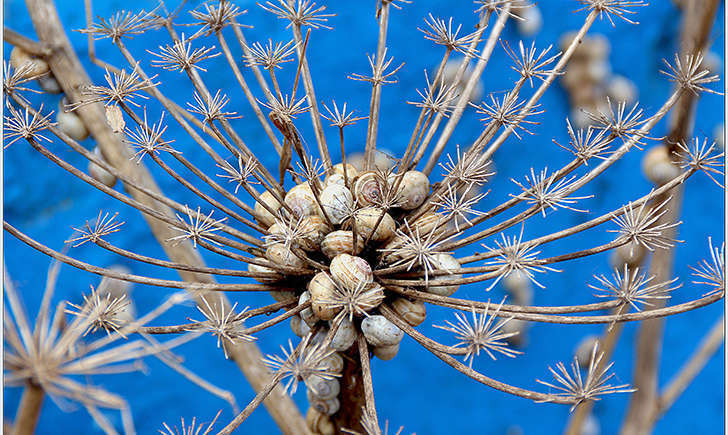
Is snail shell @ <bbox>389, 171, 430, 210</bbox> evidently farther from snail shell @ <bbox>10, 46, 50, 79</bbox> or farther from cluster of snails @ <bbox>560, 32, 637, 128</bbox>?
cluster of snails @ <bbox>560, 32, 637, 128</bbox>

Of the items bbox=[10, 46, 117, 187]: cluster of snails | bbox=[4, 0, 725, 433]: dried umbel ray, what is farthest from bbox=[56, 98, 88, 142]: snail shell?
bbox=[4, 0, 725, 433]: dried umbel ray

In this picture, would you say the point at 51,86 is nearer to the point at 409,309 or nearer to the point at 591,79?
the point at 409,309

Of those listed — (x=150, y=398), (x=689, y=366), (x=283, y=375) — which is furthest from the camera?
(x=150, y=398)

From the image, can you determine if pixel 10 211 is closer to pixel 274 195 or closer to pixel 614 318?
pixel 274 195

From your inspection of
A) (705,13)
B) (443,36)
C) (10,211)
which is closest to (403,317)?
(443,36)

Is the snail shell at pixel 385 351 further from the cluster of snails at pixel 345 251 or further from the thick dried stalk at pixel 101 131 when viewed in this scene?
the thick dried stalk at pixel 101 131

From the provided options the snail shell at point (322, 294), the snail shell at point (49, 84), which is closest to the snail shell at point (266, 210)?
the snail shell at point (322, 294)

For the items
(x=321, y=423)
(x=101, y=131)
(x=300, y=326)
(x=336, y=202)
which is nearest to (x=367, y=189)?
(x=336, y=202)
